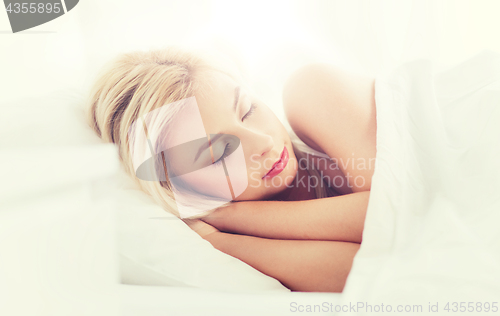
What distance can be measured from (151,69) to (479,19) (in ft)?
3.12

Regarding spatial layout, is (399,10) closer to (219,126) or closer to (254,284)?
(219,126)

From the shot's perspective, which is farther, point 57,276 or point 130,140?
point 130,140

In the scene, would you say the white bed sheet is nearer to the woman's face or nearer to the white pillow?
A: the white pillow

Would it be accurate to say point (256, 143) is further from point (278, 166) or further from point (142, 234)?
point (142, 234)

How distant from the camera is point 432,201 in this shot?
450 millimetres

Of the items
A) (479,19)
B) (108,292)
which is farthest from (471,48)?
(108,292)

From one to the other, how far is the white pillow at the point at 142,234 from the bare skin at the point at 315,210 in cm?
4

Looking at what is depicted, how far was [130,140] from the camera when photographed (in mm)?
542

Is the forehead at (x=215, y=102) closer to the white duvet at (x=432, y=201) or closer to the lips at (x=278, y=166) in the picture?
the lips at (x=278, y=166)

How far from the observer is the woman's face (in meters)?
0.51

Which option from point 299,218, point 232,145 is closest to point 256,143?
point 232,145

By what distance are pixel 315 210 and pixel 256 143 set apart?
0.53 ft

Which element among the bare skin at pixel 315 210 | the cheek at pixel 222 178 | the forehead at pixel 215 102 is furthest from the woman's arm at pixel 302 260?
the forehead at pixel 215 102

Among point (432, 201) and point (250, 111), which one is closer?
point (432, 201)
